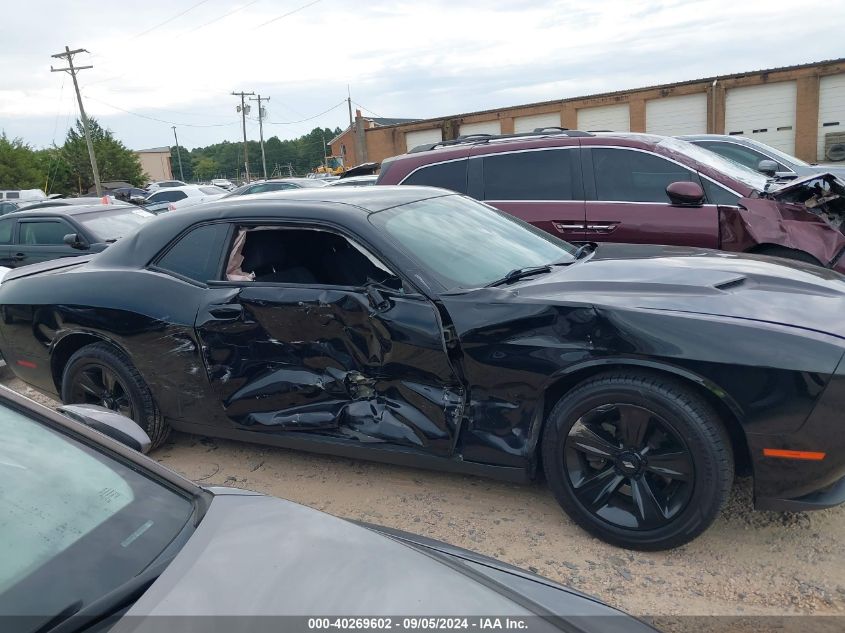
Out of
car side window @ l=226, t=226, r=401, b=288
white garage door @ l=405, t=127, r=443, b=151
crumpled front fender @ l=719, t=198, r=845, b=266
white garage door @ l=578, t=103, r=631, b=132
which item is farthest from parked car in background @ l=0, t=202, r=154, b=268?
A: white garage door @ l=405, t=127, r=443, b=151

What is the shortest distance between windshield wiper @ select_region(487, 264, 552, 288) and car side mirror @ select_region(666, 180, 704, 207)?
7.54 feet

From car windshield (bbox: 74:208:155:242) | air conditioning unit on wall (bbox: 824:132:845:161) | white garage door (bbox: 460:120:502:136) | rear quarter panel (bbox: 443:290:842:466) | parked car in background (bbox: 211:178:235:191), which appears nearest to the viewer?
rear quarter panel (bbox: 443:290:842:466)

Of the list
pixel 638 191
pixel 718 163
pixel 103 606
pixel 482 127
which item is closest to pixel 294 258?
pixel 103 606

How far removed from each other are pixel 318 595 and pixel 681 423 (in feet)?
5.88

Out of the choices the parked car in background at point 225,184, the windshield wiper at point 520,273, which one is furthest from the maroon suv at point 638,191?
the parked car in background at point 225,184

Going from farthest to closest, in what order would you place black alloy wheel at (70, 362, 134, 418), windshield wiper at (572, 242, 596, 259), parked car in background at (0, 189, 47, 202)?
1. parked car in background at (0, 189, 47, 202)
2. black alloy wheel at (70, 362, 134, 418)
3. windshield wiper at (572, 242, 596, 259)

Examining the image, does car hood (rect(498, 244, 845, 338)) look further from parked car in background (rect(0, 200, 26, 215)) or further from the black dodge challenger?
parked car in background (rect(0, 200, 26, 215))

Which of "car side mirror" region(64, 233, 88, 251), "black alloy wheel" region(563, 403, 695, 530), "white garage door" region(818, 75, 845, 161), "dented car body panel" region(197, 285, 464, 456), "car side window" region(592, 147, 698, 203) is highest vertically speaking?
"white garage door" region(818, 75, 845, 161)

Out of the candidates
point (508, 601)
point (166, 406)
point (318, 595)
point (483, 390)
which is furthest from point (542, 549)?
point (166, 406)

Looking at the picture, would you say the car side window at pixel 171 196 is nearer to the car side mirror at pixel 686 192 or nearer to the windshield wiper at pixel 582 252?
the car side mirror at pixel 686 192

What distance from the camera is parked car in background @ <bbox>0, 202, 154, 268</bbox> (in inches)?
338

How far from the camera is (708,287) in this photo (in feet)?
9.60

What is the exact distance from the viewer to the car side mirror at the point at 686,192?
523 centimetres

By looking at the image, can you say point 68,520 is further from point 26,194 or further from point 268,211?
point 26,194
